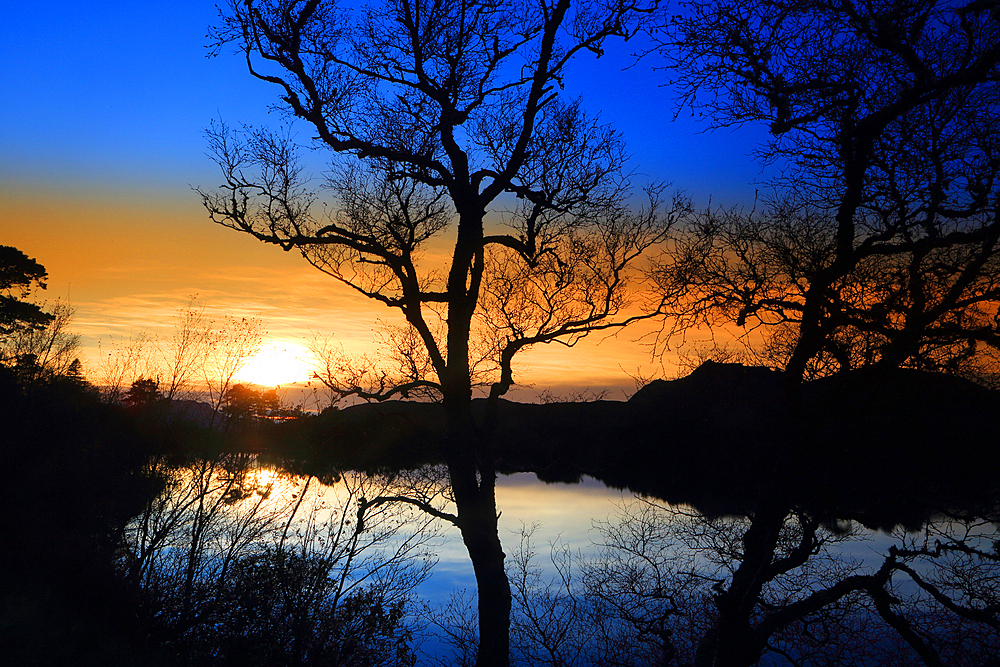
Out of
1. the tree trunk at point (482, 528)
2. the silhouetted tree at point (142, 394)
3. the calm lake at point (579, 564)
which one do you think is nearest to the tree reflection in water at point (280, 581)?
the calm lake at point (579, 564)

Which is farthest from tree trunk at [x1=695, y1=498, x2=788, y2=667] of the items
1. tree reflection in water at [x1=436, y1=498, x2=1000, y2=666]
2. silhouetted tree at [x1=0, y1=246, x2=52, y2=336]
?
silhouetted tree at [x1=0, y1=246, x2=52, y2=336]

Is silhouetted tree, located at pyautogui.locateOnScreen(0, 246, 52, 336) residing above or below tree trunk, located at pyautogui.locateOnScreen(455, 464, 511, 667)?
above

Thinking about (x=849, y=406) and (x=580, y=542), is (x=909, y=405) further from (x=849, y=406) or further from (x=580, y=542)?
(x=580, y=542)

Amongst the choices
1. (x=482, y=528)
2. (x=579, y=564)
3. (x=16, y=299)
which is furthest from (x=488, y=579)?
(x=16, y=299)

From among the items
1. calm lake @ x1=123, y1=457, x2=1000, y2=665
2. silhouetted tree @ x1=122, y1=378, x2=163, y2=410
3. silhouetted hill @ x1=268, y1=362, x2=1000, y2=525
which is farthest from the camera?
silhouetted tree @ x1=122, y1=378, x2=163, y2=410

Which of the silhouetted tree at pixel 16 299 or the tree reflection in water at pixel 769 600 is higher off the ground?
the silhouetted tree at pixel 16 299

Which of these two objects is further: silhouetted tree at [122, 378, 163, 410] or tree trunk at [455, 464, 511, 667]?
silhouetted tree at [122, 378, 163, 410]

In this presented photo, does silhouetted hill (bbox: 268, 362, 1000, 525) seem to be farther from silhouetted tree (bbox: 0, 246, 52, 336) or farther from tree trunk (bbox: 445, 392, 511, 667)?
silhouetted tree (bbox: 0, 246, 52, 336)

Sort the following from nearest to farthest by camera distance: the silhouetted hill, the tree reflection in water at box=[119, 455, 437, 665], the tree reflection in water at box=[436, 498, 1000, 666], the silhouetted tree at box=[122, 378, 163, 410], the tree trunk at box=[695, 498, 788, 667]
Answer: the silhouetted hill → the tree reflection in water at box=[436, 498, 1000, 666] → the tree trunk at box=[695, 498, 788, 667] → the tree reflection in water at box=[119, 455, 437, 665] → the silhouetted tree at box=[122, 378, 163, 410]

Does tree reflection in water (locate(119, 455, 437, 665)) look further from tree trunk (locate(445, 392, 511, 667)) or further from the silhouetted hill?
the silhouetted hill

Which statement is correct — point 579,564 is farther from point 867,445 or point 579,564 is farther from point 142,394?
point 142,394

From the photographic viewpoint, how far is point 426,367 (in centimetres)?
1076

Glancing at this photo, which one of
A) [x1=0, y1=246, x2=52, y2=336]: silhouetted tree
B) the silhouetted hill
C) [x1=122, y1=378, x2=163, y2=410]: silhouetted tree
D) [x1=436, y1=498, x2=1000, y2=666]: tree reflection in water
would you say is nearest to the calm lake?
[x1=436, y1=498, x2=1000, y2=666]: tree reflection in water

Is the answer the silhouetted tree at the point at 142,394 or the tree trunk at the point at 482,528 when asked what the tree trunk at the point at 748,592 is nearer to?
the tree trunk at the point at 482,528
